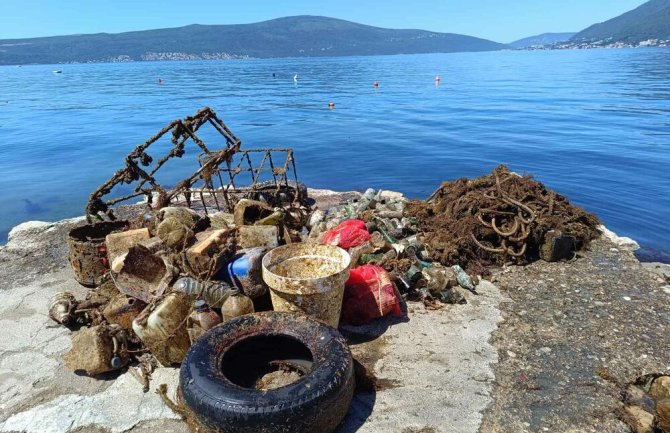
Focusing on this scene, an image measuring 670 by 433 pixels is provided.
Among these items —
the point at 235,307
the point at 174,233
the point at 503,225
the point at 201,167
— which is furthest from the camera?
the point at 201,167

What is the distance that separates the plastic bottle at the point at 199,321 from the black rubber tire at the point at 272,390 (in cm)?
33

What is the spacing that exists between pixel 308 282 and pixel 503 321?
281 centimetres

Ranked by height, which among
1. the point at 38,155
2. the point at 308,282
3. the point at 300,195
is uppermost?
the point at 308,282

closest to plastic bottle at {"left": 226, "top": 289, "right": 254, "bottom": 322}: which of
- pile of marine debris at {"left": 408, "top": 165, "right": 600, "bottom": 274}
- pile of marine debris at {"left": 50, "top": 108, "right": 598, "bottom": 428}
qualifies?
pile of marine debris at {"left": 50, "top": 108, "right": 598, "bottom": 428}

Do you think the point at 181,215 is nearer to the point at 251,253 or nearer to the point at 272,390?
the point at 251,253

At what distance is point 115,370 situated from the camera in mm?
4930

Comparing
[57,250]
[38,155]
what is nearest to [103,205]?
[57,250]

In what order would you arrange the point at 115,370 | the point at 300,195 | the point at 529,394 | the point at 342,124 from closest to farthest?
the point at 529,394, the point at 115,370, the point at 300,195, the point at 342,124

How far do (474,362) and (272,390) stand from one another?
8.06 ft

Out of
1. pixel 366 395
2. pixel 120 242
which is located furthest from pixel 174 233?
pixel 366 395

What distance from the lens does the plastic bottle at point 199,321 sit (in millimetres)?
4762

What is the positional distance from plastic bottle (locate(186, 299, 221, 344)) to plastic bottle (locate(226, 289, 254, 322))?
194mm

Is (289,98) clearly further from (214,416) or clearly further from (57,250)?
(214,416)

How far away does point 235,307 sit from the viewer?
16.5 ft
